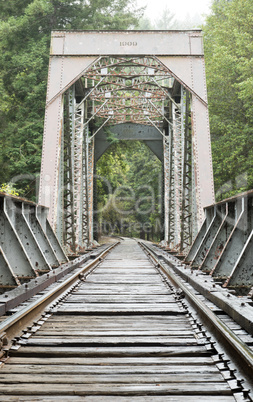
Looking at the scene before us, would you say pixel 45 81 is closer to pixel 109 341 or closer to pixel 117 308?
pixel 117 308

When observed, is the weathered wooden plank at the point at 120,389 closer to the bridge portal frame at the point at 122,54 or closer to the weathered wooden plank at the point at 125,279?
the weathered wooden plank at the point at 125,279

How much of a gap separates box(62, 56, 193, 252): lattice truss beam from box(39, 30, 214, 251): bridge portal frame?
331mm

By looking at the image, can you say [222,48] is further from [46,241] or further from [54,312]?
[54,312]

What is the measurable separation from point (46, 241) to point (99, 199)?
81.7ft

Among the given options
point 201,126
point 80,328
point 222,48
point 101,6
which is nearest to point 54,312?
point 80,328

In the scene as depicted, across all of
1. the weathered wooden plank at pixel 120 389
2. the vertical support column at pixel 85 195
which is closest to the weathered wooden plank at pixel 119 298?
the weathered wooden plank at pixel 120 389

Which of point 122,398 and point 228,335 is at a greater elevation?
point 228,335

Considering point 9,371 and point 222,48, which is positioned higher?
point 222,48

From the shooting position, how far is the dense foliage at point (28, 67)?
18375 mm

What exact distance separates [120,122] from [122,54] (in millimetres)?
11162

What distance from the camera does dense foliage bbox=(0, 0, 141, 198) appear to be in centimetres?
1838

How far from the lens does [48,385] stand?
8.09 feet

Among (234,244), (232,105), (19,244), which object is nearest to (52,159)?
(19,244)

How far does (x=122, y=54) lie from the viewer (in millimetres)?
11359
